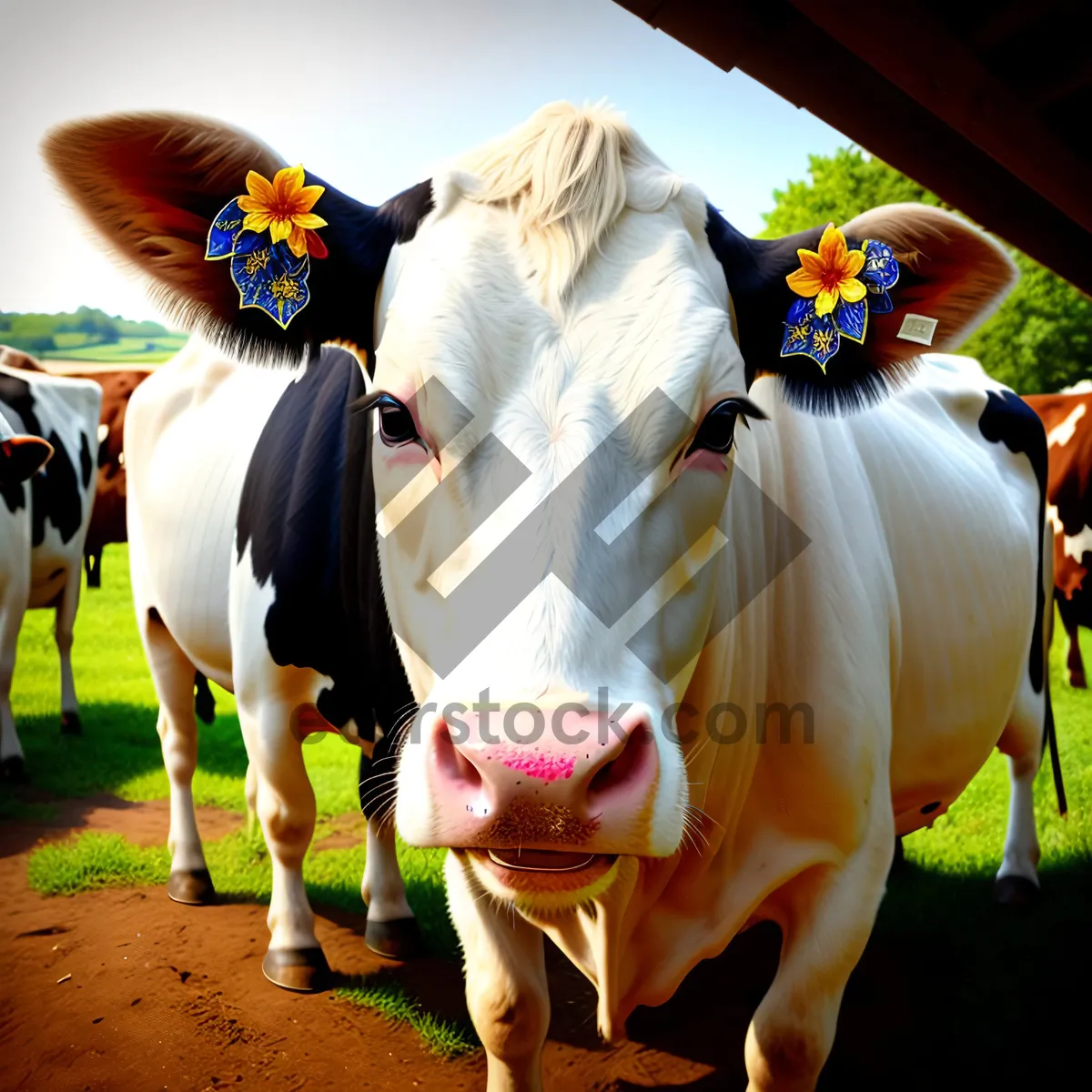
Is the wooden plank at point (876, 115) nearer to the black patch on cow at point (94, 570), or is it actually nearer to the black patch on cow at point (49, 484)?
the black patch on cow at point (49, 484)

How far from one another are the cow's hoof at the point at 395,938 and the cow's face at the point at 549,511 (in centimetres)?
213

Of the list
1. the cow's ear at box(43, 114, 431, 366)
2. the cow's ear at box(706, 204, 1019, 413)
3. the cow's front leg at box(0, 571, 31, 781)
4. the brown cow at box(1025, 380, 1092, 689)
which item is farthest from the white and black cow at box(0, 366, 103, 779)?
the brown cow at box(1025, 380, 1092, 689)

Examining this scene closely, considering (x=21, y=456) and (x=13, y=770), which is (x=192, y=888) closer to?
(x=13, y=770)

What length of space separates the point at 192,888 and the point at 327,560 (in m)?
2.02

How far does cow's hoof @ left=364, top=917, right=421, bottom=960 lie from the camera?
11.2 ft

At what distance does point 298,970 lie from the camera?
3.12 m

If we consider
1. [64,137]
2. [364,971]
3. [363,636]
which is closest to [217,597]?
[363,636]

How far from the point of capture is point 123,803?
5.02 meters

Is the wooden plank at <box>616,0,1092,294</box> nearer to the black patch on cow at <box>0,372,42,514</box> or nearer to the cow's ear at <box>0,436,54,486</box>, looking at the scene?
the cow's ear at <box>0,436,54,486</box>

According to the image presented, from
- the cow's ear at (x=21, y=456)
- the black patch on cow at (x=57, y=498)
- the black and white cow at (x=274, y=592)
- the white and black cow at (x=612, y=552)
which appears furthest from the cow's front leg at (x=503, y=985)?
the black patch on cow at (x=57, y=498)

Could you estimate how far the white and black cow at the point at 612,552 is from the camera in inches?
50.0

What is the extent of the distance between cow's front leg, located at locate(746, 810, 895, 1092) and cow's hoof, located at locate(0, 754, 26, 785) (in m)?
4.90

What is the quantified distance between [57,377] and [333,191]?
6268mm

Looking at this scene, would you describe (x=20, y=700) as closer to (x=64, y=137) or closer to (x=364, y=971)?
(x=364, y=971)
